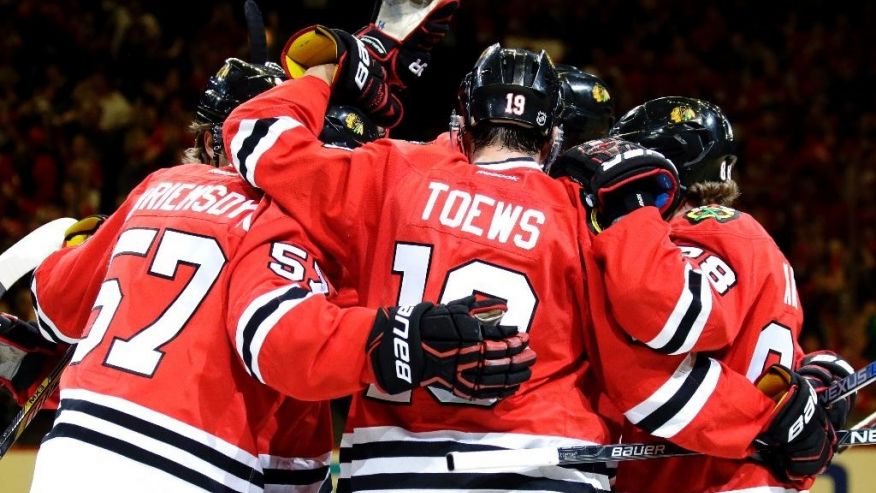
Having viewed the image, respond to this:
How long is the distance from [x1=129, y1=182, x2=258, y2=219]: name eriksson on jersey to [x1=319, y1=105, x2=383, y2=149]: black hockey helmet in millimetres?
422

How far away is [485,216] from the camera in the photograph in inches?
101

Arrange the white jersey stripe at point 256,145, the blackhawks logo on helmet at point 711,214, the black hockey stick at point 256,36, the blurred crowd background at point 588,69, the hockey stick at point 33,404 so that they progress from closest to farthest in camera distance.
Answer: the white jersey stripe at point 256,145 < the blackhawks logo on helmet at point 711,214 < the hockey stick at point 33,404 < the black hockey stick at point 256,36 < the blurred crowd background at point 588,69

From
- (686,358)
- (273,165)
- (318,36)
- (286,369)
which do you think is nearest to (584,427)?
(686,358)

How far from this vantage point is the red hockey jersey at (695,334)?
2445 millimetres

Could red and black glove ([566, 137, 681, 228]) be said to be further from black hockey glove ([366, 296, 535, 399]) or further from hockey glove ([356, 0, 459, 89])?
hockey glove ([356, 0, 459, 89])

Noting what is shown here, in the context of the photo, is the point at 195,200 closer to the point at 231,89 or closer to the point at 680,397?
the point at 231,89

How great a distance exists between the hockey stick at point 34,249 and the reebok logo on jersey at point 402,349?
1.38 m

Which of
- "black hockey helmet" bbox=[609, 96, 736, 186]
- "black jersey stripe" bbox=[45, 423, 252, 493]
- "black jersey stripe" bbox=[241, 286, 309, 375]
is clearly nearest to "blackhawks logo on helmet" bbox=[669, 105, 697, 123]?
"black hockey helmet" bbox=[609, 96, 736, 186]

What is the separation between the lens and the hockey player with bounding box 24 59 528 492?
7.84 feet

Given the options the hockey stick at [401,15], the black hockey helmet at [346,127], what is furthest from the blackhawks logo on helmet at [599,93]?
the black hockey helmet at [346,127]

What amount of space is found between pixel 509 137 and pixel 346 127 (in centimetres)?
63

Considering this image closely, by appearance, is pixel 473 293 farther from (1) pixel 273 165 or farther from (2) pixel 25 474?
(2) pixel 25 474

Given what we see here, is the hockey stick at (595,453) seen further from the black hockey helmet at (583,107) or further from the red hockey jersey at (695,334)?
the black hockey helmet at (583,107)

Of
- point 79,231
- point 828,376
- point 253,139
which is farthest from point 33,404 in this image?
point 828,376
